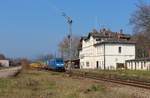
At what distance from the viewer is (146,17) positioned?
94.6m

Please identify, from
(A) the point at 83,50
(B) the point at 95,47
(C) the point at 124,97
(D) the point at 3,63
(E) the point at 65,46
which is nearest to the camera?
(C) the point at 124,97

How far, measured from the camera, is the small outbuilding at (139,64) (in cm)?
8734

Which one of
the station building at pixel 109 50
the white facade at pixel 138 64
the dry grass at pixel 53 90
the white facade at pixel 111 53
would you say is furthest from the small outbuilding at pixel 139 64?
the dry grass at pixel 53 90

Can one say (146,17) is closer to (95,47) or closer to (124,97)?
(95,47)

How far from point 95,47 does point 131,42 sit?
1114 cm

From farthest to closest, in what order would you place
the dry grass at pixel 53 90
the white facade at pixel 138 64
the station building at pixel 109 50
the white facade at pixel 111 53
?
1. the station building at pixel 109 50
2. the white facade at pixel 111 53
3. the white facade at pixel 138 64
4. the dry grass at pixel 53 90

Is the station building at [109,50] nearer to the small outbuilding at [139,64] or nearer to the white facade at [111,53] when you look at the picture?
the white facade at [111,53]

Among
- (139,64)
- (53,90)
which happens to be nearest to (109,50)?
(139,64)

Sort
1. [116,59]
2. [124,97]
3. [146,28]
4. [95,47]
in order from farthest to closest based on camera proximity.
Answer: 1. [95,47]
2. [116,59]
3. [146,28]
4. [124,97]

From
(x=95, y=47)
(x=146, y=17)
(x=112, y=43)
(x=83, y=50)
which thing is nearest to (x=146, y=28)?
(x=146, y=17)

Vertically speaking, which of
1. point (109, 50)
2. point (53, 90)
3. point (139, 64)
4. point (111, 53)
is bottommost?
point (53, 90)

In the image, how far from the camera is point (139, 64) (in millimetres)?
91875

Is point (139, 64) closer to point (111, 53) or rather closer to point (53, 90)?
point (111, 53)

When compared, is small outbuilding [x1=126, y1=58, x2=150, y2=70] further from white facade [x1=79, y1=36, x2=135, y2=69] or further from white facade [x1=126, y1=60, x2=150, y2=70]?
white facade [x1=79, y1=36, x2=135, y2=69]
